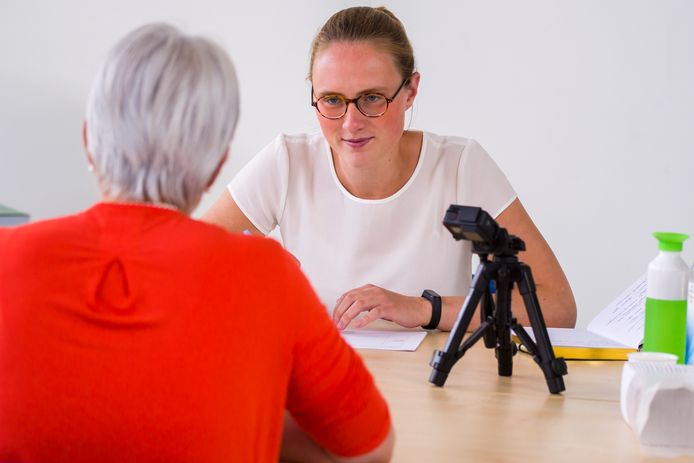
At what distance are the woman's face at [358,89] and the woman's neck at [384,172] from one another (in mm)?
108

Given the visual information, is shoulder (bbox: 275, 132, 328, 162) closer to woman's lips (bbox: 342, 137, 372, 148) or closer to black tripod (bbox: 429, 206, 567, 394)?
woman's lips (bbox: 342, 137, 372, 148)

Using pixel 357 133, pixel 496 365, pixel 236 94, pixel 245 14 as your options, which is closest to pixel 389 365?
pixel 496 365

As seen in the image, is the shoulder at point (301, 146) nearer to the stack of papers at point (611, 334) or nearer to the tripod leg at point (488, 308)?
the stack of papers at point (611, 334)

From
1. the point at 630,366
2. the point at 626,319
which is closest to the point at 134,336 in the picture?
the point at 630,366

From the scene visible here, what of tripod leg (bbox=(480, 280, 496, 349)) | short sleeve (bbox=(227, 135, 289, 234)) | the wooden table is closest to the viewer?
the wooden table

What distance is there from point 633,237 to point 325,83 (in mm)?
2071

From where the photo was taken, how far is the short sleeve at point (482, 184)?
2453mm

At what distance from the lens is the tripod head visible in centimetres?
154

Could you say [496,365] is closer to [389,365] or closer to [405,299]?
[389,365]

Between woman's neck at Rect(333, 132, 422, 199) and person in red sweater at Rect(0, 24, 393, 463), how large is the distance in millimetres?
1392

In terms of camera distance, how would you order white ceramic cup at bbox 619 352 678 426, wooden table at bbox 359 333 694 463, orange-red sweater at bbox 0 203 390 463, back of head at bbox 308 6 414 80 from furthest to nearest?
back of head at bbox 308 6 414 80 < white ceramic cup at bbox 619 352 678 426 < wooden table at bbox 359 333 694 463 < orange-red sweater at bbox 0 203 390 463

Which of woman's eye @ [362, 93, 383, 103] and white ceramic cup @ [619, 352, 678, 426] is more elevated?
woman's eye @ [362, 93, 383, 103]

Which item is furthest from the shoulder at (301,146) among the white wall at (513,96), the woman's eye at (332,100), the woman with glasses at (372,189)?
the white wall at (513,96)

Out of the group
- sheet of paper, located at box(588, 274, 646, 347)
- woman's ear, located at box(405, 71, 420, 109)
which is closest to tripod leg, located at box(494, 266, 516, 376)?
sheet of paper, located at box(588, 274, 646, 347)
